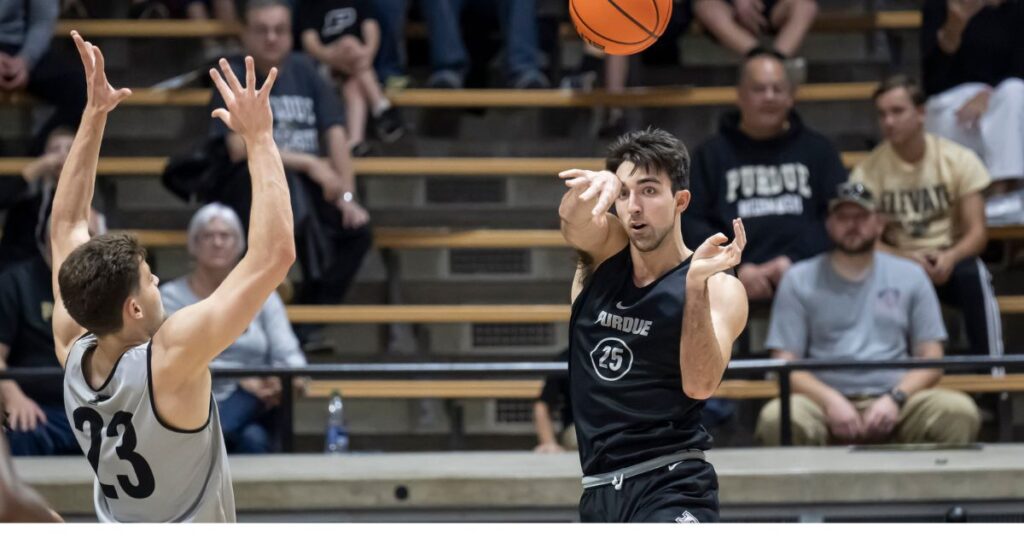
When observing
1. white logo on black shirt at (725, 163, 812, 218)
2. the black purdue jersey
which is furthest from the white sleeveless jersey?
white logo on black shirt at (725, 163, 812, 218)

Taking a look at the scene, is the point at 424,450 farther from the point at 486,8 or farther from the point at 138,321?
the point at 138,321

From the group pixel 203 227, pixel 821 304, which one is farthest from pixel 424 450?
pixel 821 304

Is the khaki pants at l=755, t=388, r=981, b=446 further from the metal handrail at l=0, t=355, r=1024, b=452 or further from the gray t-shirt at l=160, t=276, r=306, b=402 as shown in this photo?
the gray t-shirt at l=160, t=276, r=306, b=402

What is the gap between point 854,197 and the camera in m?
7.19

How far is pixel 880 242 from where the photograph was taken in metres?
7.80

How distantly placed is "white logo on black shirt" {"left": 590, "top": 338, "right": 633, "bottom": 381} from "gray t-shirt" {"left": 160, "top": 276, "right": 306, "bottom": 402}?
8.92 feet

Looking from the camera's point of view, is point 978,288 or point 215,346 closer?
point 215,346

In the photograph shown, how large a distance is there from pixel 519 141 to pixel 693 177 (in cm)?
167

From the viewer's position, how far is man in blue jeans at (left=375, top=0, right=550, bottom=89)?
29.5 ft

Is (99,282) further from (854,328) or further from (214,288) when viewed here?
(854,328)

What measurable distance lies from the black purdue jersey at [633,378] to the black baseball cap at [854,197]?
8.78 ft

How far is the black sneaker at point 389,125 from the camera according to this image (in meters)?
8.92

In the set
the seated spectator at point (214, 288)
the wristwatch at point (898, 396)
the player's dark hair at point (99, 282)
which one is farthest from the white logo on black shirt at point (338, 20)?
the player's dark hair at point (99, 282)
